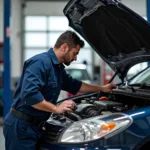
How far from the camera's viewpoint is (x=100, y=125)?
A: 2420 mm

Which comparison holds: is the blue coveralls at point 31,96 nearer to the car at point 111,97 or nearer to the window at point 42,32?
the car at point 111,97

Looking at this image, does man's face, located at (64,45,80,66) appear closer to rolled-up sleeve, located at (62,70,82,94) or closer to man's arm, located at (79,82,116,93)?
rolled-up sleeve, located at (62,70,82,94)

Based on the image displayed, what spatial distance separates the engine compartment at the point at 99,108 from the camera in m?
2.79

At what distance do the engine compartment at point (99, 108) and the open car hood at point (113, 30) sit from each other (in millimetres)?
317

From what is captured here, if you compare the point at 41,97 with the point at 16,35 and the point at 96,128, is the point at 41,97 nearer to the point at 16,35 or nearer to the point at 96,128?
the point at 96,128

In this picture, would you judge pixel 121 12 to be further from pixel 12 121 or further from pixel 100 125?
pixel 12 121

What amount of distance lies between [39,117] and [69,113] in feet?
1.19

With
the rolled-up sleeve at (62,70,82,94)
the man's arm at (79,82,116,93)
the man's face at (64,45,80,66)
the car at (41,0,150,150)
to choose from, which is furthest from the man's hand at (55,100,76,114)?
the man's arm at (79,82,116,93)

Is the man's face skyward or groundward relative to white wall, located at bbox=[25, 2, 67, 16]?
groundward

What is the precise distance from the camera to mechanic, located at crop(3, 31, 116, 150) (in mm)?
2607

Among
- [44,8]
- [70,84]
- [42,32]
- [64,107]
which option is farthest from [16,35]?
[64,107]

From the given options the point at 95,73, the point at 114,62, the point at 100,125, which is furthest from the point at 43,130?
the point at 95,73

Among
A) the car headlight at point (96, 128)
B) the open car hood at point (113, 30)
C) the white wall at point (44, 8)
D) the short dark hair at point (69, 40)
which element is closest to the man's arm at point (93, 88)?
the open car hood at point (113, 30)

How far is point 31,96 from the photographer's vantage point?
253cm
